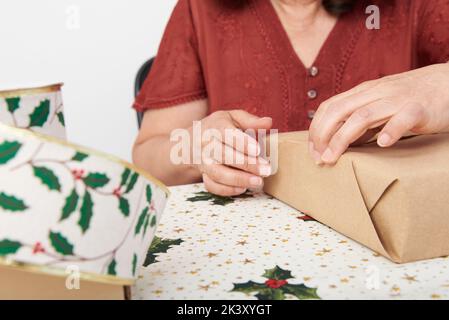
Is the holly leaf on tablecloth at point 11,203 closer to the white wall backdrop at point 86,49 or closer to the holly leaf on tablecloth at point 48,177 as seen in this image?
the holly leaf on tablecloth at point 48,177

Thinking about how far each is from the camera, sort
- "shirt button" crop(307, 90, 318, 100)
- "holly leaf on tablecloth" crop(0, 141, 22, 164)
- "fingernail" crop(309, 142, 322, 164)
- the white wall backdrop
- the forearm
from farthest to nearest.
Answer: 1. the white wall backdrop
2. "shirt button" crop(307, 90, 318, 100)
3. the forearm
4. "fingernail" crop(309, 142, 322, 164)
5. "holly leaf on tablecloth" crop(0, 141, 22, 164)

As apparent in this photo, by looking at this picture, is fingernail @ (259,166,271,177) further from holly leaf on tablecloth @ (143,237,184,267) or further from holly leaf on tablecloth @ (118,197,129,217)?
holly leaf on tablecloth @ (118,197,129,217)

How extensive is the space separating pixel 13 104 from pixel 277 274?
232mm

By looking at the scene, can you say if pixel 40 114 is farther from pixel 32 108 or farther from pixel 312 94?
pixel 312 94

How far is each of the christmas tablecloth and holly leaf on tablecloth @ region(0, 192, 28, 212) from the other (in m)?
0.12

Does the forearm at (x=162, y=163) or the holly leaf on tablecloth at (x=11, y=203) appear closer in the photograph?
the holly leaf on tablecloth at (x=11, y=203)

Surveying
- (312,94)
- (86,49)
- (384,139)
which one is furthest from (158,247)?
A: (86,49)

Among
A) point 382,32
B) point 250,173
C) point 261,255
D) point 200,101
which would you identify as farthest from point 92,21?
point 261,255

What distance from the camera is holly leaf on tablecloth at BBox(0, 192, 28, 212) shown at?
265mm

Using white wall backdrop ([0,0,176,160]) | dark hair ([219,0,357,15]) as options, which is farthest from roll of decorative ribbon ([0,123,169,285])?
white wall backdrop ([0,0,176,160])

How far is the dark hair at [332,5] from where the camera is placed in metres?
0.91

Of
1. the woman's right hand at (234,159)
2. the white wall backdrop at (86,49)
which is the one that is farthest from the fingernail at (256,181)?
the white wall backdrop at (86,49)

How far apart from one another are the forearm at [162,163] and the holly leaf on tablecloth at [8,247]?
45 centimetres

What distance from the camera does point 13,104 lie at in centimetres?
37
